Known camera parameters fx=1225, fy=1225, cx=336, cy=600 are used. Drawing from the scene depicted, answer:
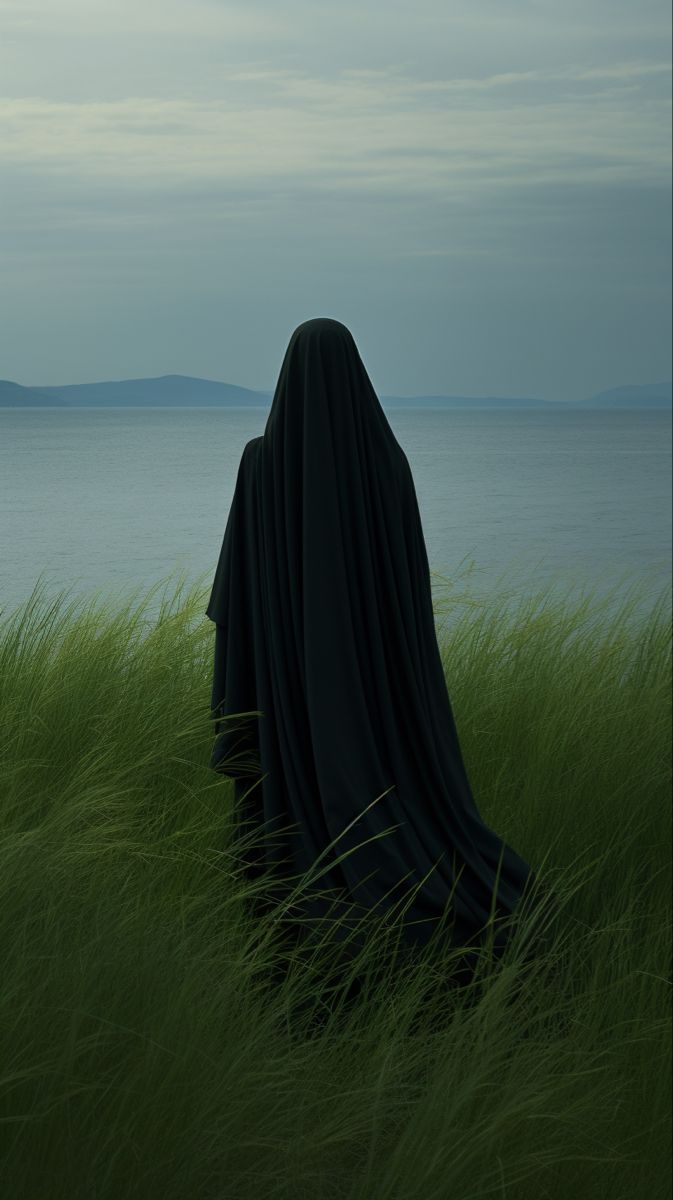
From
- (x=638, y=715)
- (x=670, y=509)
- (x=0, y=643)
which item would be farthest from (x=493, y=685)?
(x=670, y=509)

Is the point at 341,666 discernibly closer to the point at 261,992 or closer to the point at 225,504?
the point at 261,992

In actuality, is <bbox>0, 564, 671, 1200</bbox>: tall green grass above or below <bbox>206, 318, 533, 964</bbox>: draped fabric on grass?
below

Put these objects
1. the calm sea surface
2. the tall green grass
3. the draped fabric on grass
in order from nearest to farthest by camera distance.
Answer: the tall green grass, the draped fabric on grass, the calm sea surface

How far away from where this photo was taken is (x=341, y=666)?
2.69 metres

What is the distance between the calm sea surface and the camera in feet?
70.7

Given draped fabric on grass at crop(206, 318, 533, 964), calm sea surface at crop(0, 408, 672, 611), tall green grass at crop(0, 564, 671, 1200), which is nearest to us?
tall green grass at crop(0, 564, 671, 1200)

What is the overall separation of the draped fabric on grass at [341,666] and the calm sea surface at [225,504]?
1.91 m

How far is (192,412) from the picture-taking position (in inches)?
3625

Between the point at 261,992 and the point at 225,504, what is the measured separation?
38.9m

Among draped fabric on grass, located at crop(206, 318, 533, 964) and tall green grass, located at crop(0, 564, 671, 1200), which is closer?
tall green grass, located at crop(0, 564, 671, 1200)

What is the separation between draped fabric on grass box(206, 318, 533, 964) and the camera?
2.66 m

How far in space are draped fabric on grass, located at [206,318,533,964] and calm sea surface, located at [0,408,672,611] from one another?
6.27 ft

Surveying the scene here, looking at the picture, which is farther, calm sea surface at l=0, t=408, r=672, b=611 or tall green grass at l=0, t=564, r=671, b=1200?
calm sea surface at l=0, t=408, r=672, b=611

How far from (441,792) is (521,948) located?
41 cm
